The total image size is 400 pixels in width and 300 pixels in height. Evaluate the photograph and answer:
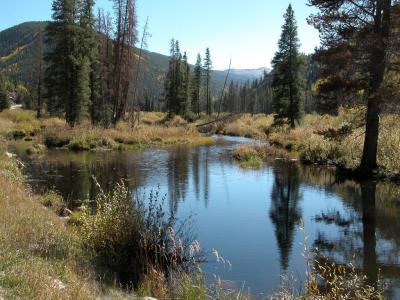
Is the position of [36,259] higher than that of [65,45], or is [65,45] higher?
[65,45]

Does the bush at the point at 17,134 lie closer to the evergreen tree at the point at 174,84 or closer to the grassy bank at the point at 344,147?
the grassy bank at the point at 344,147

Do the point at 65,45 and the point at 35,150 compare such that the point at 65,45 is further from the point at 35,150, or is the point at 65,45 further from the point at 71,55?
the point at 35,150

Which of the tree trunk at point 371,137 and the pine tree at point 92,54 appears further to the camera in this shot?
the pine tree at point 92,54

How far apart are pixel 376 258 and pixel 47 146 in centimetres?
2816

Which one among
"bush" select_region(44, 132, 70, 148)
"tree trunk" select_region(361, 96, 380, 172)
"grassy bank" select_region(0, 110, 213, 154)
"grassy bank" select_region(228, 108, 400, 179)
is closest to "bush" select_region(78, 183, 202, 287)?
"grassy bank" select_region(228, 108, 400, 179)

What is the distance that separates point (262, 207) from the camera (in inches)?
559

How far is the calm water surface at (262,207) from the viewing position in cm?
883

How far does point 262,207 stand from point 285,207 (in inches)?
28.5

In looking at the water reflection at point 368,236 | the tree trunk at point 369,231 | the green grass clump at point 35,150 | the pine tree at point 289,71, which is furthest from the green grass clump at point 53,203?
the pine tree at point 289,71

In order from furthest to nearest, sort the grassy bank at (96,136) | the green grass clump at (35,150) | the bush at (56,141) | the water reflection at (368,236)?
the bush at (56,141)
the grassy bank at (96,136)
the green grass clump at (35,150)
the water reflection at (368,236)

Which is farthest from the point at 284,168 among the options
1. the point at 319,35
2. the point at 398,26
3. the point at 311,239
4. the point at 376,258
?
the point at 376,258

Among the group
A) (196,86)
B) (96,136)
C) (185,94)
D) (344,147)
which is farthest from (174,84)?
(344,147)

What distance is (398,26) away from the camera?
55.7 ft

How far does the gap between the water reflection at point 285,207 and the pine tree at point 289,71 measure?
20913 mm
